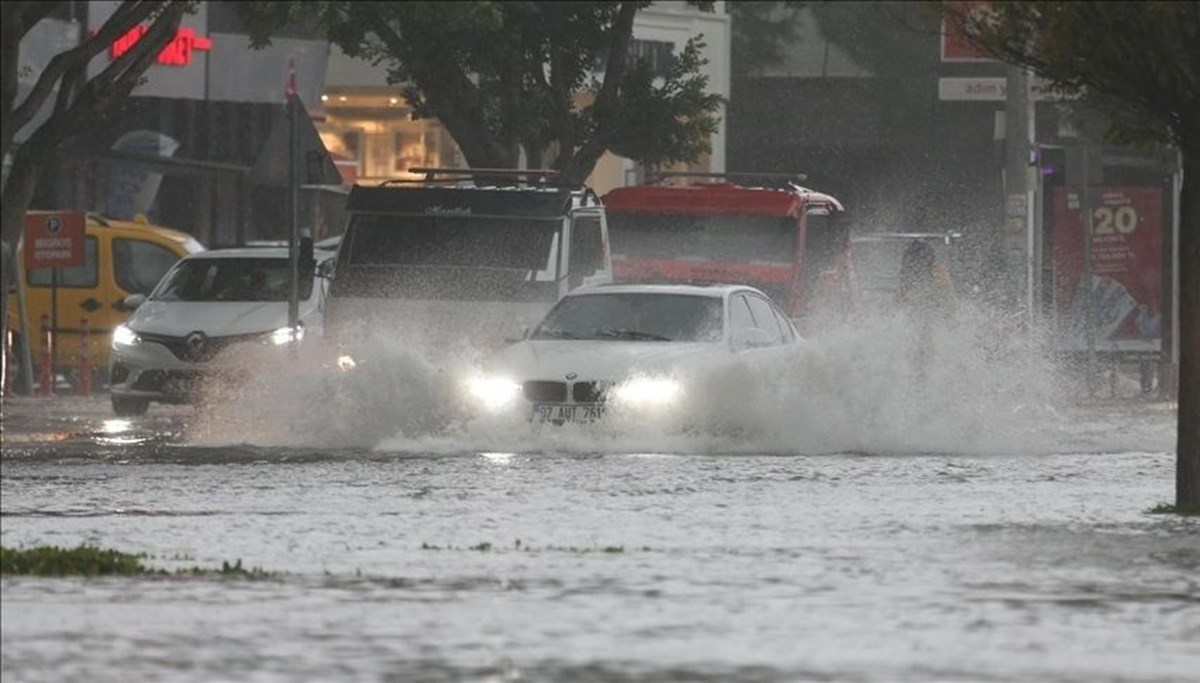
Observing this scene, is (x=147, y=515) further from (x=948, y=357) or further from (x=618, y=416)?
(x=948, y=357)

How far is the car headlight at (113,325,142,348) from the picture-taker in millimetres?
30828

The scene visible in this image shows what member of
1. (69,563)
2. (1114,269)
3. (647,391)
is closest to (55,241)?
(647,391)

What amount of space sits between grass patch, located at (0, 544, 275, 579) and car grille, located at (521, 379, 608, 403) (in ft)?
31.3

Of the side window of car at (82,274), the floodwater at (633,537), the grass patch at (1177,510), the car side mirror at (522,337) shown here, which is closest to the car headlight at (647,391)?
the floodwater at (633,537)

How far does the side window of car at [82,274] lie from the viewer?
36469mm

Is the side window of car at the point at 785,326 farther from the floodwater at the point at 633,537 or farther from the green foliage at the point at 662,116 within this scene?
the green foliage at the point at 662,116

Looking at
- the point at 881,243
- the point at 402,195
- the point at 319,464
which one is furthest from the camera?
the point at 881,243

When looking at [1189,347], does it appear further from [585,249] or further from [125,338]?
[125,338]

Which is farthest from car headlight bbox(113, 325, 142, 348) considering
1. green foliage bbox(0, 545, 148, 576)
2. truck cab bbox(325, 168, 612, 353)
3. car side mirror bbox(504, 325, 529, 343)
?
green foliage bbox(0, 545, 148, 576)

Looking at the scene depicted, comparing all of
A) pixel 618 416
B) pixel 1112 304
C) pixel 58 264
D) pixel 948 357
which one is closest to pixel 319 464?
pixel 618 416

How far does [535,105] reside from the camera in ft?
135

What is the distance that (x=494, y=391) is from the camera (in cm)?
2423

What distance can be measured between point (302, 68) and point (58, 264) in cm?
1950

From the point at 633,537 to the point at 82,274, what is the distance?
21094 mm
